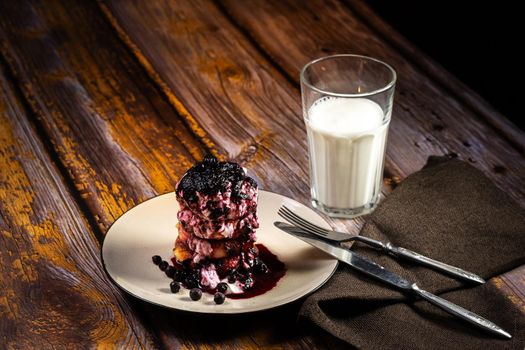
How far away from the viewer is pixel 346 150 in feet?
4.99

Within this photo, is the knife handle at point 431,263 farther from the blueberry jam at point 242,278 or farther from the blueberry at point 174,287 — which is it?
the blueberry at point 174,287

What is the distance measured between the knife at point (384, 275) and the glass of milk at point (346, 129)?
0.63 feet

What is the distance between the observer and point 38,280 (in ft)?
4.52

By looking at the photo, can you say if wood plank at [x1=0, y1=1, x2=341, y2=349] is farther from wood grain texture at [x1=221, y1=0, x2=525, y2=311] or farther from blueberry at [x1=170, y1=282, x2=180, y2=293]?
wood grain texture at [x1=221, y1=0, x2=525, y2=311]

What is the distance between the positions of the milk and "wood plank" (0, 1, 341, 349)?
0.24 metres

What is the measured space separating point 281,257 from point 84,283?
35 cm

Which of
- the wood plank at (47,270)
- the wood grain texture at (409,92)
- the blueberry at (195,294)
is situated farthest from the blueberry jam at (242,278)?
the wood grain texture at (409,92)

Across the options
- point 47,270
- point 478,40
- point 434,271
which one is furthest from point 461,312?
point 478,40

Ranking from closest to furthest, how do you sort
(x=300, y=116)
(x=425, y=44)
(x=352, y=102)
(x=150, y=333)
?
(x=150, y=333), (x=352, y=102), (x=300, y=116), (x=425, y=44)

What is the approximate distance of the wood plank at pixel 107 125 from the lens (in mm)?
1256

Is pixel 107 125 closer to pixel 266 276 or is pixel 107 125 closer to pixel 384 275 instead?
pixel 266 276

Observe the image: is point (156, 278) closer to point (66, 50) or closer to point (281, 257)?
point (281, 257)

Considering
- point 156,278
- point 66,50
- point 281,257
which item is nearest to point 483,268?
A: point 281,257

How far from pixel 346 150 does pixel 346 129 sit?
0.15 feet
